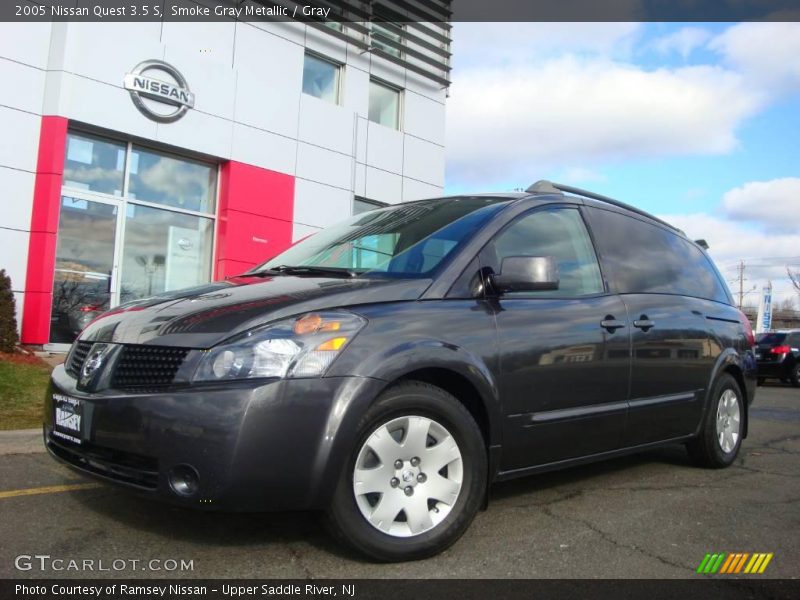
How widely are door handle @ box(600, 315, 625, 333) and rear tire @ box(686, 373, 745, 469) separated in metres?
1.33

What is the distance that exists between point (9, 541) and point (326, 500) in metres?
1.42

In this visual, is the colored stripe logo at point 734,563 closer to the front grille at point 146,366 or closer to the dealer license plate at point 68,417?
the front grille at point 146,366

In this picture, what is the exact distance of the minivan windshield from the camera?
335 centimetres

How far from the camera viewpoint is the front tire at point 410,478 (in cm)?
268

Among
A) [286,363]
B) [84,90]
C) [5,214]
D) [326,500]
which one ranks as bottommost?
[326,500]

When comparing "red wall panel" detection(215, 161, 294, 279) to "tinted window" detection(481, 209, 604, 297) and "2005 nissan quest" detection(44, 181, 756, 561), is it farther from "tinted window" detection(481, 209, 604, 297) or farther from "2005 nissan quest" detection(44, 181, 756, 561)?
"tinted window" detection(481, 209, 604, 297)

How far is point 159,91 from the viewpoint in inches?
455

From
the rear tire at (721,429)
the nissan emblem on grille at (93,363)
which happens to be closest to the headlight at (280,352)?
the nissan emblem on grille at (93,363)

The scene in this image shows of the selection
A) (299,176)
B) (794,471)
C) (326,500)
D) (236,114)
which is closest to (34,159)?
(236,114)

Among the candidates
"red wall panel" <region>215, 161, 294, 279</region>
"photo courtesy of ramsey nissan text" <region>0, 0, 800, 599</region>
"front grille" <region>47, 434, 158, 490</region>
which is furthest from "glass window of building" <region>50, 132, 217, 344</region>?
"front grille" <region>47, 434, 158, 490</region>

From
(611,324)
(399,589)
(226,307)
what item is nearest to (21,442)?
(226,307)

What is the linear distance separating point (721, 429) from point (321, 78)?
39.7 ft

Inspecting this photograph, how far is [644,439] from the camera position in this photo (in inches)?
162

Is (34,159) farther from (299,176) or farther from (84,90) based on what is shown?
(299,176)
